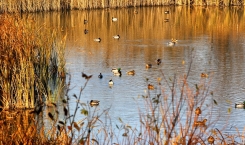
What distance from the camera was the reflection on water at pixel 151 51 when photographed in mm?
10594

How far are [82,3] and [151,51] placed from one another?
12.0 m

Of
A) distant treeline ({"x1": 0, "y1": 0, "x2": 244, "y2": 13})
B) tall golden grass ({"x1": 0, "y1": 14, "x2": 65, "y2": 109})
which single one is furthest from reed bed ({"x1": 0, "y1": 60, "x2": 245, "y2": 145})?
distant treeline ({"x1": 0, "y1": 0, "x2": 244, "y2": 13})

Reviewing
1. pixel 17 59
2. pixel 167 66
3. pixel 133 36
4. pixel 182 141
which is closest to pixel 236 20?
pixel 133 36

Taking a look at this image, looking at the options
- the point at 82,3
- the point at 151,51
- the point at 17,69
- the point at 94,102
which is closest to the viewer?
the point at 17,69

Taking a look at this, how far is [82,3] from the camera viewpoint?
27984mm

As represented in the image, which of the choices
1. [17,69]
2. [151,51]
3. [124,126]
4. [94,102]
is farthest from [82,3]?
[124,126]

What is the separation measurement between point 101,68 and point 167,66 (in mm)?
1546

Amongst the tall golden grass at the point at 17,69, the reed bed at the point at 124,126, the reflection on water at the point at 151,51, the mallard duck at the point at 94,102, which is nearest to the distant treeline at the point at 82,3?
the reflection on water at the point at 151,51

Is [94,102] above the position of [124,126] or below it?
below

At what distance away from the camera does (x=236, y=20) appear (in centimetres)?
2391

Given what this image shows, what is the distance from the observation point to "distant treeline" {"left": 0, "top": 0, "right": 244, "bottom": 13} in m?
25.0

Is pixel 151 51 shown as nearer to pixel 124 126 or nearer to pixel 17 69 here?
pixel 17 69

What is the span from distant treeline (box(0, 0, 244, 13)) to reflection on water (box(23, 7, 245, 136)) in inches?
24.3

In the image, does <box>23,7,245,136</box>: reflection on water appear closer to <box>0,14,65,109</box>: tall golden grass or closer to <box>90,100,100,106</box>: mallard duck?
<box>90,100,100,106</box>: mallard duck
